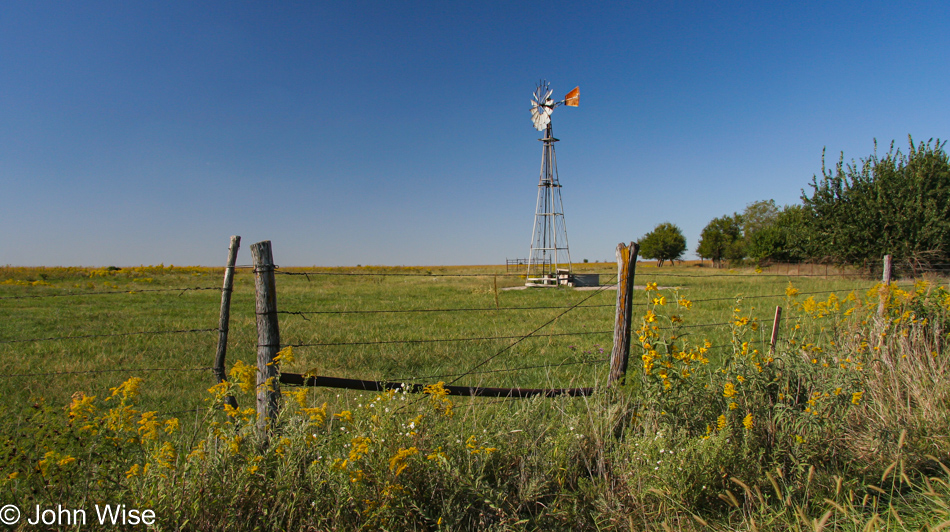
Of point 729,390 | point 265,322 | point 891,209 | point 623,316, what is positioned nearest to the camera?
point 729,390

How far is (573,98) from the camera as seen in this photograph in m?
24.4

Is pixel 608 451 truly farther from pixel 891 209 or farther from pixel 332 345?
pixel 891 209

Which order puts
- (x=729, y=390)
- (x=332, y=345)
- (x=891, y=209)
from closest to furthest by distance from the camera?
(x=729, y=390) → (x=332, y=345) → (x=891, y=209)

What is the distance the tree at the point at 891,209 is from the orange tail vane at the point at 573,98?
13.2 meters

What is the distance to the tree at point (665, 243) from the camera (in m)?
73.6

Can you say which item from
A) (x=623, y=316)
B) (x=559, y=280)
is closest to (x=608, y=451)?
(x=623, y=316)

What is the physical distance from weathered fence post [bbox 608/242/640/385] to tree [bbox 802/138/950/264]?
77.2 ft

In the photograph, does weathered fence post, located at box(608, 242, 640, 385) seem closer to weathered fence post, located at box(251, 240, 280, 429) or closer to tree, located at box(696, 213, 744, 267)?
weathered fence post, located at box(251, 240, 280, 429)

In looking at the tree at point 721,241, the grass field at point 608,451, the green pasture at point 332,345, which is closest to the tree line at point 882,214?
the green pasture at point 332,345

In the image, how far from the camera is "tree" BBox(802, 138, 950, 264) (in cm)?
2077

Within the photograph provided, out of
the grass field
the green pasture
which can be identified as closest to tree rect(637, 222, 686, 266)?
the green pasture

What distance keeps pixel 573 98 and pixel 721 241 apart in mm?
56105

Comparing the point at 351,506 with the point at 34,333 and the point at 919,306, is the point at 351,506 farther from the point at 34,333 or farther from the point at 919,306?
the point at 34,333

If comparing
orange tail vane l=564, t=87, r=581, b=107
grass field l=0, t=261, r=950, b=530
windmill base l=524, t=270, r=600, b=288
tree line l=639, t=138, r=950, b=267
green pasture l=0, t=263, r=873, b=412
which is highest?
orange tail vane l=564, t=87, r=581, b=107
